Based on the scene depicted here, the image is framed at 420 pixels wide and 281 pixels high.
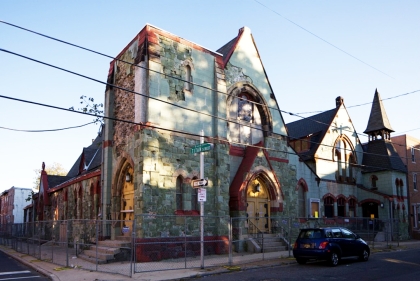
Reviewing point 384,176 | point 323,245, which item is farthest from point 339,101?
point 323,245

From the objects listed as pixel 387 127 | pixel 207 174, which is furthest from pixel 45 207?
pixel 387 127

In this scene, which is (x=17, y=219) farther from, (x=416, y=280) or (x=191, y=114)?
(x=416, y=280)

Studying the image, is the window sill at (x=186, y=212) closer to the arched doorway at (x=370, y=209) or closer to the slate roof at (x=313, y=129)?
the slate roof at (x=313, y=129)

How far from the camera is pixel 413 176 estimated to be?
39188 mm

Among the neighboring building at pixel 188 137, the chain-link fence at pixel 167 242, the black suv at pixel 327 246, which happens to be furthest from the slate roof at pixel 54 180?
the black suv at pixel 327 246

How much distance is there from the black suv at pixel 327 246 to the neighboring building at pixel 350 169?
12.3 m

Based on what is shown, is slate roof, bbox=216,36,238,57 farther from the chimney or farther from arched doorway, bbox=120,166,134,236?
the chimney

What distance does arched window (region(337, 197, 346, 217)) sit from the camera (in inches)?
1228

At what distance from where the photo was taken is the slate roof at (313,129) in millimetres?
30872

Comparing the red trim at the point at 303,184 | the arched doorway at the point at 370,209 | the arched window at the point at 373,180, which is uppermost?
the arched window at the point at 373,180

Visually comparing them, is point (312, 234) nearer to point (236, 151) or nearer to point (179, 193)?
point (179, 193)

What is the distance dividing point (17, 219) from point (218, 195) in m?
56.1

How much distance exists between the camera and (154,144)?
60.5 feet

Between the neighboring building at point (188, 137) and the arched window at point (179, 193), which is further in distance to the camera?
the arched window at point (179, 193)
